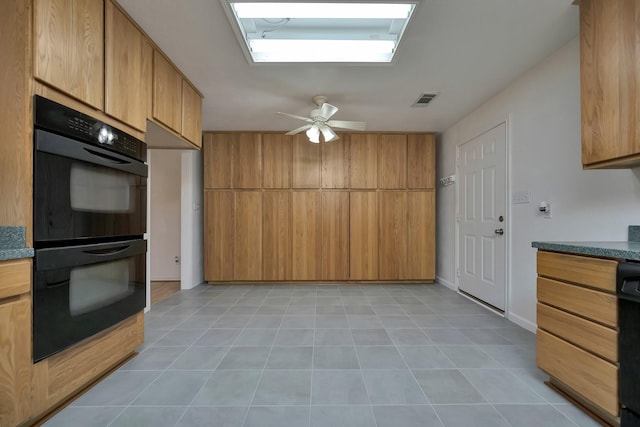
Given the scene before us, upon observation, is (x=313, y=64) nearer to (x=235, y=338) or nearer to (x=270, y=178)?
(x=270, y=178)

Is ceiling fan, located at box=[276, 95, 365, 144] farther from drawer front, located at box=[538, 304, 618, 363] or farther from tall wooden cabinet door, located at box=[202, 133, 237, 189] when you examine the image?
drawer front, located at box=[538, 304, 618, 363]

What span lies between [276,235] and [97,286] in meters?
2.58

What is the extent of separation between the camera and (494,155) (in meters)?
2.86

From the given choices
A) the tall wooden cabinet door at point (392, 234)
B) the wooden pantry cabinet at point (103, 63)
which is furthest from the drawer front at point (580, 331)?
the wooden pantry cabinet at point (103, 63)

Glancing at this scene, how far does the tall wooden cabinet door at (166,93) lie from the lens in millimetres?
2031

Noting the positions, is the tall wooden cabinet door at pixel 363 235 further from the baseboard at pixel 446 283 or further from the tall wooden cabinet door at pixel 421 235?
the baseboard at pixel 446 283

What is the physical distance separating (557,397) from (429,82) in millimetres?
2647

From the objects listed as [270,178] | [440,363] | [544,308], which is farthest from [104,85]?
[544,308]

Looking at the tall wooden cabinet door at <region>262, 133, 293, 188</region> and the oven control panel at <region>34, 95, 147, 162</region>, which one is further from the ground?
the tall wooden cabinet door at <region>262, 133, 293, 188</region>

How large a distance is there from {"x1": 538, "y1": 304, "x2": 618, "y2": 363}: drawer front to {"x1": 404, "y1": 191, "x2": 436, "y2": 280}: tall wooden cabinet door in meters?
2.46

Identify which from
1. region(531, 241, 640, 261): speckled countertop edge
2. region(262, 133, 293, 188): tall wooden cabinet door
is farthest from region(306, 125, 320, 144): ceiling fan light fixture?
region(531, 241, 640, 261): speckled countertop edge

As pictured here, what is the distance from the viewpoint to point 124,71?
1698 mm

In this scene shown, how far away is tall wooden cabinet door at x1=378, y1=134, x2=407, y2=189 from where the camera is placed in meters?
4.08

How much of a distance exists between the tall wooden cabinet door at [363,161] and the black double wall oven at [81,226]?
2.89m
